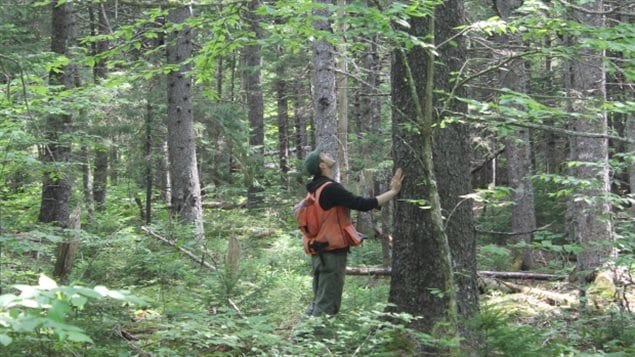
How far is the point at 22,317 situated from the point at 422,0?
3.28 m

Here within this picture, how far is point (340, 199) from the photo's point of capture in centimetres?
563

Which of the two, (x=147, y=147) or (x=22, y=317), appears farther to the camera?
(x=147, y=147)

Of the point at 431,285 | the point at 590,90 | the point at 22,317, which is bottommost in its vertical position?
the point at 431,285

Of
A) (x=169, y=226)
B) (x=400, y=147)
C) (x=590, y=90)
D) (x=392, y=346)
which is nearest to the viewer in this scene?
(x=392, y=346)

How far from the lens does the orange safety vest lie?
5.73m

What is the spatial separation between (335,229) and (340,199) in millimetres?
326

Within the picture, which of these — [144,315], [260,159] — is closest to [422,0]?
[144,315]

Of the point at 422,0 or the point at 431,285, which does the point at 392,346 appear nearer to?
the point at 431,285

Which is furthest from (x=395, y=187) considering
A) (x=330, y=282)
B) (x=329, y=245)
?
(x=330, y=282)

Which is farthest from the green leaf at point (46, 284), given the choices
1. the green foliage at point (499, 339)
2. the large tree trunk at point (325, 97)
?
the large tree trunk at point (325, 97)

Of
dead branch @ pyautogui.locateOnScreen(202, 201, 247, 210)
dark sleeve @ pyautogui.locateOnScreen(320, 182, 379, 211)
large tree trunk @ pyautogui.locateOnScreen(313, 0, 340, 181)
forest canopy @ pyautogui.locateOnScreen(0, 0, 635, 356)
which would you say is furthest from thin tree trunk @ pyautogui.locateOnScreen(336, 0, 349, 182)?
dead branch @ pyautogui.locateOnScreen(202, 201, 247, 210)

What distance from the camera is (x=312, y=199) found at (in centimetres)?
582

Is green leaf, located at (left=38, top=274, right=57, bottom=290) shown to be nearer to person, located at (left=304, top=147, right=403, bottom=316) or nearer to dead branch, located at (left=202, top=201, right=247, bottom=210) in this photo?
person, located at (left=304, top=147, right=403, bottom=316)

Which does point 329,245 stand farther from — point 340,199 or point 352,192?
point 352,192
